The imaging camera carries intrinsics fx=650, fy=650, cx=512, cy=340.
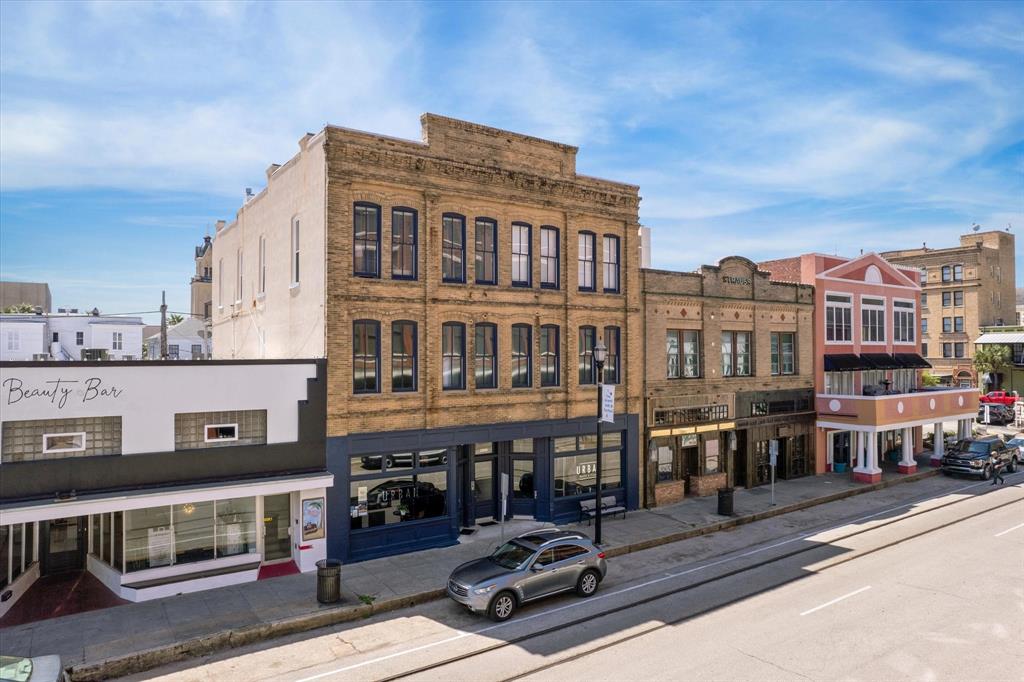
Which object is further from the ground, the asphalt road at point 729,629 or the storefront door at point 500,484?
the storefront door at point 500,484

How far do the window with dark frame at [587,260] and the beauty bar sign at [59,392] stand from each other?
48.9 ft

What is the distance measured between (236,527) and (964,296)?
251 ft

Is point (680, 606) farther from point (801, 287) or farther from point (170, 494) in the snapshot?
point (801, 287)

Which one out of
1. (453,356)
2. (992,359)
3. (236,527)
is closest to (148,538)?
(236,527)

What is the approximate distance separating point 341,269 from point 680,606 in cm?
1247

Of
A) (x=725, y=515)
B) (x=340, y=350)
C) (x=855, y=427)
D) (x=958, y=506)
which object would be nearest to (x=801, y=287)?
(x=855, y=427)

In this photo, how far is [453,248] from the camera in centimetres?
2084

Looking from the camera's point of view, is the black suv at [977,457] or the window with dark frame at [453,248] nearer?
the window with dark frame at [453,248]

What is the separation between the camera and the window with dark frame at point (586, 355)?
23.6 m

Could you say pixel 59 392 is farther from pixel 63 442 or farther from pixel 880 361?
pixel 880 361

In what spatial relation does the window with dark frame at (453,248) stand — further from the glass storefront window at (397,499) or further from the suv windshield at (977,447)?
the suv windshield at (977,447)

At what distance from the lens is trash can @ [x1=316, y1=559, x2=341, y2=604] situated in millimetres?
15008

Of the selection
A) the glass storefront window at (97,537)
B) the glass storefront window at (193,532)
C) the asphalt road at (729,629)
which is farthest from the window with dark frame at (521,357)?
the glass storefront window at (97,537)

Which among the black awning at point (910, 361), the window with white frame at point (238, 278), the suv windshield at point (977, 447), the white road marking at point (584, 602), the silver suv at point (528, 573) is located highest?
the window with white frame at point (238, 278)
